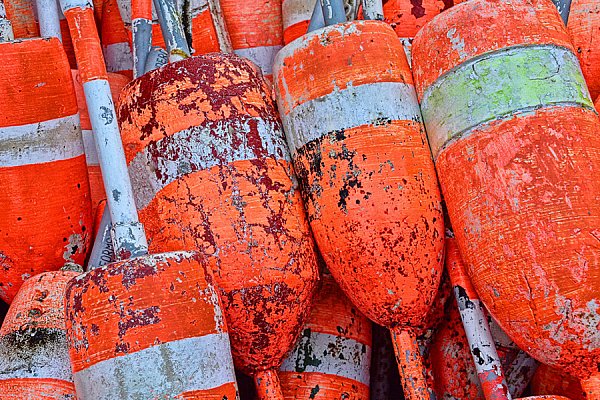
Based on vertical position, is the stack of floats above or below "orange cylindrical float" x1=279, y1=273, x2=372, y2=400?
above

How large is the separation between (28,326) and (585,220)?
109 cm

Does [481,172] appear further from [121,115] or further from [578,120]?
Answer: [121,115]

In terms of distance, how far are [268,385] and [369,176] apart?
1.52ft

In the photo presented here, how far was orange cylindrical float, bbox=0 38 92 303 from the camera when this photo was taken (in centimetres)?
185

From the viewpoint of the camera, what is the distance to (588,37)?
6.59 ft

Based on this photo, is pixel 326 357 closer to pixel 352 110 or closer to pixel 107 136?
pixel 352 110

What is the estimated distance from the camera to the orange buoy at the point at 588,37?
78.3 inches

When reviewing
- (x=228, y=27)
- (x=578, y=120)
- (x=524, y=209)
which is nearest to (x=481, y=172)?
(x=524, y=209)

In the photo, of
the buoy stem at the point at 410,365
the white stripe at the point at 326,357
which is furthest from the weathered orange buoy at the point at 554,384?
the white stripe at the point at 326,357

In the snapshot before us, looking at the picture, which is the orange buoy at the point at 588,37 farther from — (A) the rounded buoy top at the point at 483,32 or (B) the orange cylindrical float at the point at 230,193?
(B) the orange cylindrical float at the point at 230,193

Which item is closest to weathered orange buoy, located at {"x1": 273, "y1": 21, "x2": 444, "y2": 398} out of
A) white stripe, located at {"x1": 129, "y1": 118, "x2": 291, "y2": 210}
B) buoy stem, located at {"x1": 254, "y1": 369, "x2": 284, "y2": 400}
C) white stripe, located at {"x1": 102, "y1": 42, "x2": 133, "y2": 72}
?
white stripe, located at {"x1": 129, "y1": 118, "x2": 291, "y2": 210}

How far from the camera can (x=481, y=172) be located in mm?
1558

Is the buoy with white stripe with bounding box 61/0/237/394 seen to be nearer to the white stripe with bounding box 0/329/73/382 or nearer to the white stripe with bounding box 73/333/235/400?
the white stripe with bounding box 73/333/235/400

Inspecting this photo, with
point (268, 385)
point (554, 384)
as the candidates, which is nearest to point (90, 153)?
point (268, 385)
